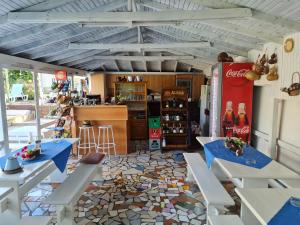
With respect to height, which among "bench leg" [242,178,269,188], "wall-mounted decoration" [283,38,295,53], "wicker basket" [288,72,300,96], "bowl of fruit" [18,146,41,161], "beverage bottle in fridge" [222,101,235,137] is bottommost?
"bench leg" [242,178,269,188]

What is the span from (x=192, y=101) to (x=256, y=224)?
6.21 m

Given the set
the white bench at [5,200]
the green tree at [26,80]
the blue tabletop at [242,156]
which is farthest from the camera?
the green tree at [26,80]

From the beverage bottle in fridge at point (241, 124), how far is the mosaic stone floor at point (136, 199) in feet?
3.59

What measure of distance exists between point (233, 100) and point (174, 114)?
200cm

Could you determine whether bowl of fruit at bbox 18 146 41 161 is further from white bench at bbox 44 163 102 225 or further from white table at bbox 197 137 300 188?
white table at bbox 197 137 300 188

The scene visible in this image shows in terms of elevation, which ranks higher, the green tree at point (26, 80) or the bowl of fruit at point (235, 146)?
the green tree at point (26, 80)

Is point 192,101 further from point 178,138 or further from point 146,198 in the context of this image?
point 146,198

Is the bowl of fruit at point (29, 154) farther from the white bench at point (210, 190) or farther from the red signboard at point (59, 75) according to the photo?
the red signboard at point (59, 75)

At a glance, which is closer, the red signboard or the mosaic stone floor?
the mosaic stone floor

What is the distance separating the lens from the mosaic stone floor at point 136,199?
10.6 feet

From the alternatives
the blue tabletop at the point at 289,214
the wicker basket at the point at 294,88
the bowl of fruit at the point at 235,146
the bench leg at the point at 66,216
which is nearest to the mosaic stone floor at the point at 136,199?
the bench leg at the point at 66,216

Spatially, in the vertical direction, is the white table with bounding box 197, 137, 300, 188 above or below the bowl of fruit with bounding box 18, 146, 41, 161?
below

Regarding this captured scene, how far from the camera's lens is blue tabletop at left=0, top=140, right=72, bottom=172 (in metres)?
3.07

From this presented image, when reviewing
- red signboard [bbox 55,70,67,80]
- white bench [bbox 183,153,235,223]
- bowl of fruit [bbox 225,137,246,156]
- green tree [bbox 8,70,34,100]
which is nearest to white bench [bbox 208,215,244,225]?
white bench [bbox 183,153,235,223]
